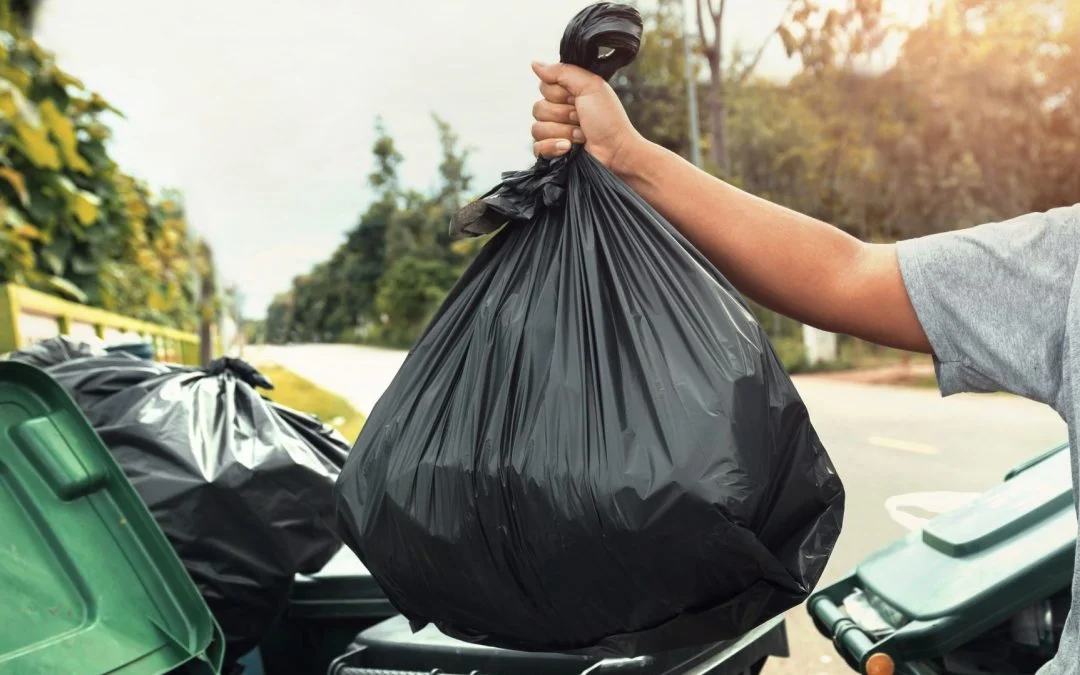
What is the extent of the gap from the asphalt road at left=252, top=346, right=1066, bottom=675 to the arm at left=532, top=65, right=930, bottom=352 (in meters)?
1.63

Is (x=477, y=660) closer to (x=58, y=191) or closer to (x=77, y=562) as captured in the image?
(x=77, y=562)

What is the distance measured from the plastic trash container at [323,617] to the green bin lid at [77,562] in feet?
1.34

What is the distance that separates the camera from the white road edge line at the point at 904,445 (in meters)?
7.95

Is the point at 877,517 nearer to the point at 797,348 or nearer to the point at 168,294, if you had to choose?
the point at 168,294

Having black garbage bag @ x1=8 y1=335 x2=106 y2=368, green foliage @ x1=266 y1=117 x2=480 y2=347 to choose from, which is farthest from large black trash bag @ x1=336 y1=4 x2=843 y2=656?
green foliage @ x1=266 y1=117 x2=480 y2=347

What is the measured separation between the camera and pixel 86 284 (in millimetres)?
6148

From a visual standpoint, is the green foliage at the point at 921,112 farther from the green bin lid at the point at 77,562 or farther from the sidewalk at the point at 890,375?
the green bin lid at the point at 77,562

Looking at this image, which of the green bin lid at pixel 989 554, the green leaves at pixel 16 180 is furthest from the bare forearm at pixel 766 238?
the green leaves at pixel 16 180

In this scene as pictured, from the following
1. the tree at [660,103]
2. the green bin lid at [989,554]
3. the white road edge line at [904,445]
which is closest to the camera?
the green bin lid at [989,554]

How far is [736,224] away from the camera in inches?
49.9

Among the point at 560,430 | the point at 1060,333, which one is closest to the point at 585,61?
the point at 560,430

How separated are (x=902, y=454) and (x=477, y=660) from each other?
22.4 feet

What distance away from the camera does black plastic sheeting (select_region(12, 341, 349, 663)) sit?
1.94 m

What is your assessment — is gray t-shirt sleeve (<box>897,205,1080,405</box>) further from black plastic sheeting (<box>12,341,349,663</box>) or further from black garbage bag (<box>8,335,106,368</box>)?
black garbage bag (<box>8,335,106,368</box>)
